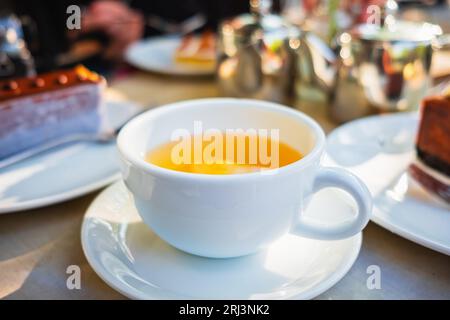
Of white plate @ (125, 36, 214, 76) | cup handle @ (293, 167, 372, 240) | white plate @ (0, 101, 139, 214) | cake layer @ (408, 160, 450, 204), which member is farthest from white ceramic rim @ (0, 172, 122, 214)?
white plate @ (125, 36, 214, 76)

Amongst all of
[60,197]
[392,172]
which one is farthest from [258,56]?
[60,197]

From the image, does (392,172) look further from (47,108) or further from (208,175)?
(47,108)

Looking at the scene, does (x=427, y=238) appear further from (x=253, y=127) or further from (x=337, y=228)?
(x=253, y=127)

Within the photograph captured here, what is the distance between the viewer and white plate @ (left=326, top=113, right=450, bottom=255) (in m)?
0.47

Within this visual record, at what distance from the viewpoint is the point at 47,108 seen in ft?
2.28

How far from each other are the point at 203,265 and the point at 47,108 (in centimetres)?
39

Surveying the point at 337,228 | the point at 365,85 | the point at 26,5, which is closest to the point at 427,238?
the point at 337,228

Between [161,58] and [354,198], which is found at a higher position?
[354,198]

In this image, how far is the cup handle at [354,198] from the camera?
408mm

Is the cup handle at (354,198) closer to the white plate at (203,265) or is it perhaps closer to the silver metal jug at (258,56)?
the white plate at (203,265)

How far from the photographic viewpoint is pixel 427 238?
444 mm

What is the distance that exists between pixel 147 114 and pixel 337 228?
0.70 ft

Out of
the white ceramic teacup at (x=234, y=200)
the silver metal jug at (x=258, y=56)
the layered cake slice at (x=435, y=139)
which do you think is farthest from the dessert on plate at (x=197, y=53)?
the white ceramic teacup at (x=234, y=200)

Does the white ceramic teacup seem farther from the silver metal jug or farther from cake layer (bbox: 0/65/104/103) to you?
the silver metal jug
